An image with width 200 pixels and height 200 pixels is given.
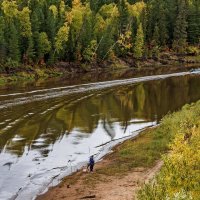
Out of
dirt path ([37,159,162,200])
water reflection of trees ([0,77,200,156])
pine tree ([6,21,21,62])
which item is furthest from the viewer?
pine tree ([6,21,21,62])

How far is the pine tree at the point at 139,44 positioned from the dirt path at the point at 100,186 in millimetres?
113214

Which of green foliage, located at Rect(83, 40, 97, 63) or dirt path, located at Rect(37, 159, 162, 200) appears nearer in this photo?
dirt path, located at Rect(37, 159, 162, 200)

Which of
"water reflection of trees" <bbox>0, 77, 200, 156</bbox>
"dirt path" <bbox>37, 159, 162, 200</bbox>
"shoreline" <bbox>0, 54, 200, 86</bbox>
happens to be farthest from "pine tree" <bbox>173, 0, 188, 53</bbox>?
"dirt path" <bbox>37, 159, 162, 200</bbox>

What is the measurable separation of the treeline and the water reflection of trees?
104ft

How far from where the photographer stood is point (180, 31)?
180m

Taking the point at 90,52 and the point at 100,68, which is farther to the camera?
the point at 100,68

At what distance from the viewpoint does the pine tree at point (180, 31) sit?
580ft

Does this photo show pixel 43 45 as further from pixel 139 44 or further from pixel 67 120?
pixel 67 120

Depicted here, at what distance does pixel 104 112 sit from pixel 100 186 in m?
37.5

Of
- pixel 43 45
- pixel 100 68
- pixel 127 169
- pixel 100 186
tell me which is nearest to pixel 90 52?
pixel 100 68

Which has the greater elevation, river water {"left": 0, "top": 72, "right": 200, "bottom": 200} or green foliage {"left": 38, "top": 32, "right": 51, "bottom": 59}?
green foliage {"left": 38, "top": 32, "right": 51, "bottom": 59}

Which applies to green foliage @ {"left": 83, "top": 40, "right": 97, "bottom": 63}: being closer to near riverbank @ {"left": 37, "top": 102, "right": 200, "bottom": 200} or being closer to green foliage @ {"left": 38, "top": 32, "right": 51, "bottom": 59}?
green foliage @ {"left": 38, "top": 32, "right": 51, "bottom": 59}

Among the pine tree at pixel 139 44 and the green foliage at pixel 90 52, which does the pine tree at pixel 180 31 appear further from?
the green foliage at pixel 90 52

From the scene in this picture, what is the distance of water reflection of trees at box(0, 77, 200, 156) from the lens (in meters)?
63.3
